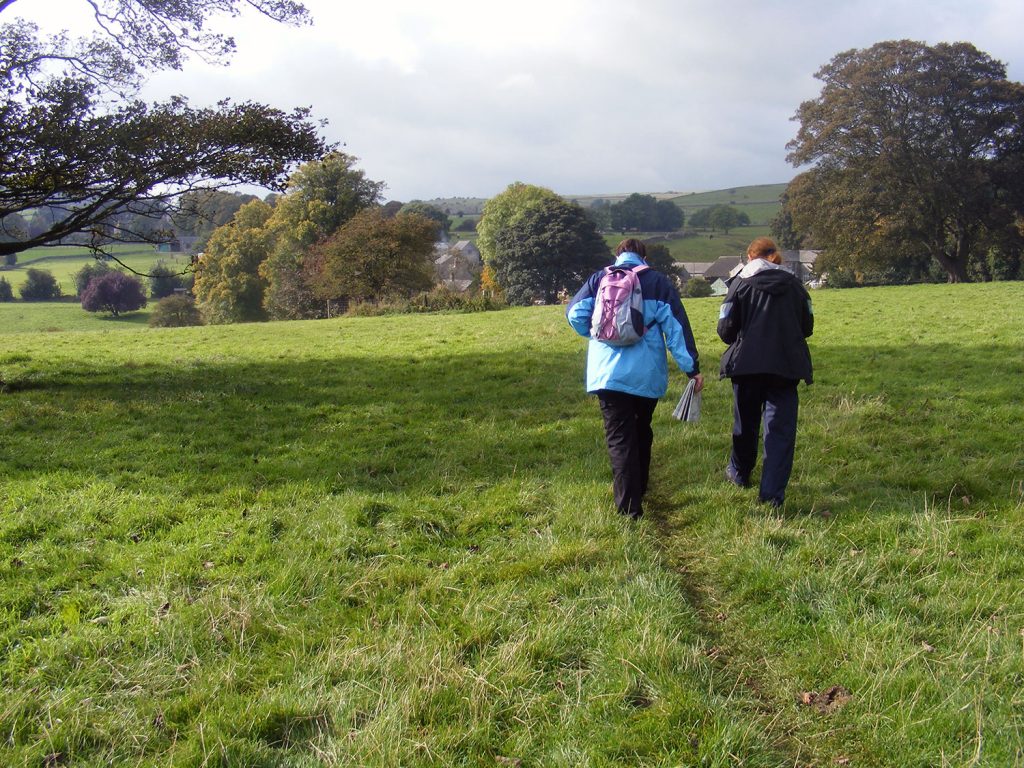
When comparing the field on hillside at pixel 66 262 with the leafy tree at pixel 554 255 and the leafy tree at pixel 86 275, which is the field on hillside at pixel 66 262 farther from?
the leafy tree at pixel 554 255

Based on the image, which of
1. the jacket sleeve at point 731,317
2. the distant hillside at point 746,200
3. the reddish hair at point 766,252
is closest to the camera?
the jacket sleeve at point 731,317

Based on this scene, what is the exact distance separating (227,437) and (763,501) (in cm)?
643

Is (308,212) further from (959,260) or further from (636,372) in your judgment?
(636,372)

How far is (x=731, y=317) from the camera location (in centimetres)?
633

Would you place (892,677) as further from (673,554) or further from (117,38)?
(117,38)

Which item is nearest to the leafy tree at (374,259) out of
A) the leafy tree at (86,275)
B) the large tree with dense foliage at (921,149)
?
the large tree with dense foliage at (921,149)

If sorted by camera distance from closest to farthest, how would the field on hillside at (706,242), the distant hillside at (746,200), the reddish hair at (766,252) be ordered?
1. the reddish hair at (766,252)
2. the field on hillside at (706,242)
3. the distant hillside at (746,200)

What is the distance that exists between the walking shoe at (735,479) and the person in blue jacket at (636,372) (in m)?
1.25

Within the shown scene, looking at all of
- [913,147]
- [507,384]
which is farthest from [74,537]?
[913,147]

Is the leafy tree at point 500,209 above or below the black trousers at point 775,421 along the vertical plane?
above

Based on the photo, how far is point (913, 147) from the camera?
4225 centimetres

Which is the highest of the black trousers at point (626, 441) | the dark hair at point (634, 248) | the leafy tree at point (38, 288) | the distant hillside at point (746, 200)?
the distant hillside at point (746, 200)

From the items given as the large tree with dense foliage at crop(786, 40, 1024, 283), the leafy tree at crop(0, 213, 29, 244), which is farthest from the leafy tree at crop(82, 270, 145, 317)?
the large tree with dense foliage at crop(786, 40, 1024, 283)

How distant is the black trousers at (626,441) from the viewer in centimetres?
604
